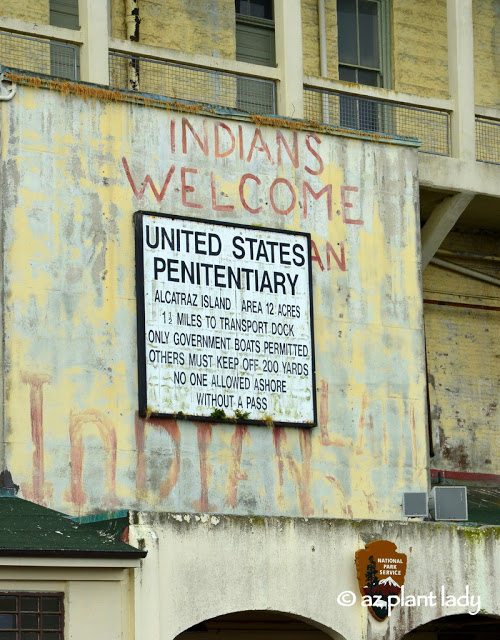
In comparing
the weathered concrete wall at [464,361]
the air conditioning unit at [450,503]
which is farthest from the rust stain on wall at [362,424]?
the weathered concrete wall at [464,361]

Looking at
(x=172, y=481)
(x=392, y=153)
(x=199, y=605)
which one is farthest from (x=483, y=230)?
(x=199, y=605)

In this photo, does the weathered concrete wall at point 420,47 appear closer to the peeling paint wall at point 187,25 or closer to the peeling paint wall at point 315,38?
the peeling paint wall at point 315,38

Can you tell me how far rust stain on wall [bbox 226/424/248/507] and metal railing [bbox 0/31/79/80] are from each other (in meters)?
5.39

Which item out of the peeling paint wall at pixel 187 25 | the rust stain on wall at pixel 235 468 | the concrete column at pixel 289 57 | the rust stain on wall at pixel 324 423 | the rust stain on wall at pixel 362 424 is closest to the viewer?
the rust stain on wall at pixel 235 468

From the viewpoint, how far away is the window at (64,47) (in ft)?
74.2

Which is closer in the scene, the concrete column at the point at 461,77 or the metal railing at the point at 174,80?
the metal railing at the point at 174,80

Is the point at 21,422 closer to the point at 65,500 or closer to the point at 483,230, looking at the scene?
the point at 65,500

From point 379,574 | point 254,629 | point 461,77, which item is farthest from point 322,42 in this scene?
point 379,574

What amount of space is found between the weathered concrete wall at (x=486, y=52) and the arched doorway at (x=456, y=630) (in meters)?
9.13

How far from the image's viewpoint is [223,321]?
70.8ft

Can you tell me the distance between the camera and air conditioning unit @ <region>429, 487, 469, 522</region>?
72.3 feet

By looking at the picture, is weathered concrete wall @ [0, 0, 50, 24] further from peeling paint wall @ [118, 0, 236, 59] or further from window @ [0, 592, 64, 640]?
window @ [0, 592, 64, 640]

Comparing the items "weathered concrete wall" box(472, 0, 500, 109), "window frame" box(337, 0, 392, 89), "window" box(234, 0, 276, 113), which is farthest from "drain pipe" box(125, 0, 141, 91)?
"weathered concrete wall" box(472, 0, 500, 109)

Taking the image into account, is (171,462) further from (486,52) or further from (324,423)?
(486,52)
